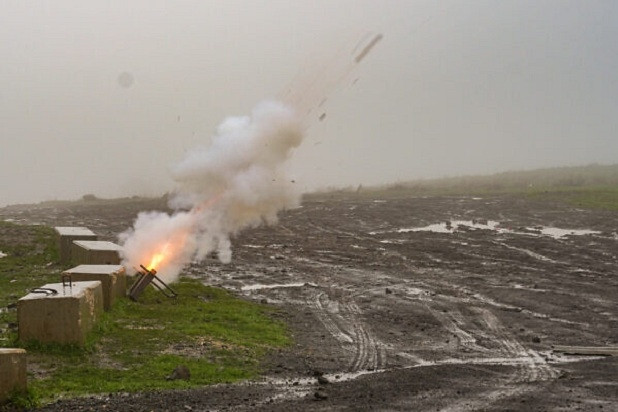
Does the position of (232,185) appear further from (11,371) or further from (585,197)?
(585,197)

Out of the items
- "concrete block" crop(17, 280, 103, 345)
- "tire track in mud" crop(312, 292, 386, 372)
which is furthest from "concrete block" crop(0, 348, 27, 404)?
"tire track in mud" crop(312, 292, 386, 372)

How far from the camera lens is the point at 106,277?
19891 millimetres

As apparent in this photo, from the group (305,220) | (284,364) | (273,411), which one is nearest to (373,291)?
(284,364)

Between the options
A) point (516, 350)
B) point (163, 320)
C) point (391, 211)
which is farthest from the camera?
point (391, 211)

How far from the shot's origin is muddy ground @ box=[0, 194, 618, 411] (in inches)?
534

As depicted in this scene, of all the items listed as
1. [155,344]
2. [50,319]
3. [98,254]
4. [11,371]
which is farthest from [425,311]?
[11,371]

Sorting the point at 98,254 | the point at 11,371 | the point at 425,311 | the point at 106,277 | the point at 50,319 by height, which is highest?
the point at 98,254

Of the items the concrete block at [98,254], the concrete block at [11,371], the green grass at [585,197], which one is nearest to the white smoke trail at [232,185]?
the concrete block at [98,254]

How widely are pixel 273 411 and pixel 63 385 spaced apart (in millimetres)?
4105

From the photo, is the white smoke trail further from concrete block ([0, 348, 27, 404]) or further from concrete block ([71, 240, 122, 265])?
concrete block ([0, 348, 27, 404])

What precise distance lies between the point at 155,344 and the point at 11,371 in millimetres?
4989

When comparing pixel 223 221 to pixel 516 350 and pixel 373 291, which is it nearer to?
pixel 373 291

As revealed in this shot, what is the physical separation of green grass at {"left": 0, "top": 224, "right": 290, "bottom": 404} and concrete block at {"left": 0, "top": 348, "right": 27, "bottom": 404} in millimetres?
223

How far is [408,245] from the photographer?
39.1 meters
